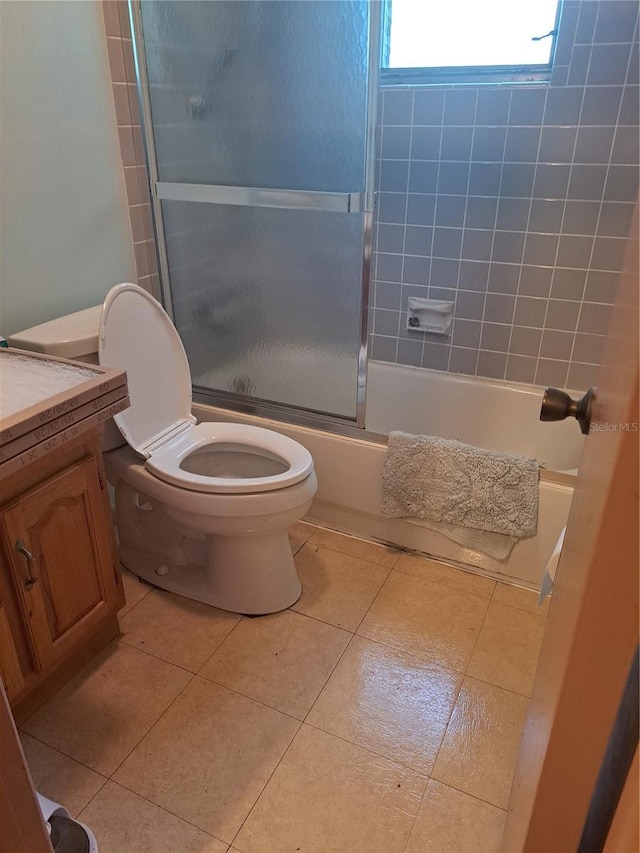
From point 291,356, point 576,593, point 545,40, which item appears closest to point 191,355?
point 291,356

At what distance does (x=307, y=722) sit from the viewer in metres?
1.50

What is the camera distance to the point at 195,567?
194cm

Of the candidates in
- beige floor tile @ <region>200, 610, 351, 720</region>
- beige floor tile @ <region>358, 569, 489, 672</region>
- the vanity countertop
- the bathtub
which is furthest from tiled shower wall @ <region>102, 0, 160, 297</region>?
beige floor tile @ <region>358, 569, 489, 672</region>

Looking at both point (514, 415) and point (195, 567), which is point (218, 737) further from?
point (514, 415)

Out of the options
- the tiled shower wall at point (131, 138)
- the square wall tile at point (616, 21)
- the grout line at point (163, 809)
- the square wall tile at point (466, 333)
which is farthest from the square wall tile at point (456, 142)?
the grout line at point (163, 809)

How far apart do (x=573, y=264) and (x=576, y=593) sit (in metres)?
1.97

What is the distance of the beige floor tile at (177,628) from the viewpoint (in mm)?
1692

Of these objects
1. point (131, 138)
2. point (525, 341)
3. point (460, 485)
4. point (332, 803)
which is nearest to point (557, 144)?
point (525, 341)

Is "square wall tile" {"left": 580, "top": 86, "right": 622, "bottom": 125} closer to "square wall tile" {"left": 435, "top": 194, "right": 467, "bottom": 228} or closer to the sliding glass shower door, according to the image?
"square wall tile" {"left": 435, "top": 194, "right": 467, "bottom": 228}

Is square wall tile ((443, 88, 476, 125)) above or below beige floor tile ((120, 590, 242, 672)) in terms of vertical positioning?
above

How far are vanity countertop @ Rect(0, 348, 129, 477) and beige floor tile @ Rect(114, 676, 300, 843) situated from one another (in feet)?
2.40

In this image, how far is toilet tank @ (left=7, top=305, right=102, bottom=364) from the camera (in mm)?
1586

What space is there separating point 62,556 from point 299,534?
3.07 ft

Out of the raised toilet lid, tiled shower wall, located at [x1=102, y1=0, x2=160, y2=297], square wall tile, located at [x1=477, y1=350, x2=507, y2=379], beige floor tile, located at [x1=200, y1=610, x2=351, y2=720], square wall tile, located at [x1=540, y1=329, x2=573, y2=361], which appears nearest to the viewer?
beige floor tile, located at [x1=200, y1=610, x2=351, y2=720]
